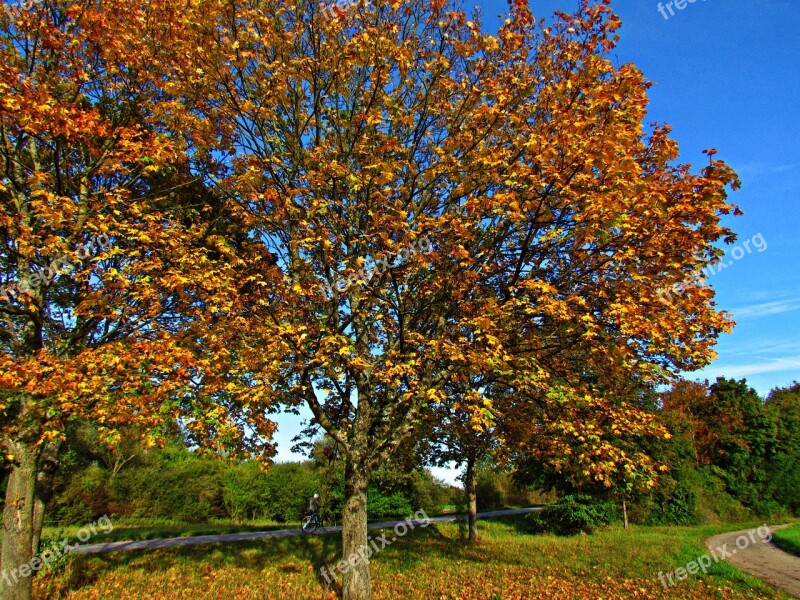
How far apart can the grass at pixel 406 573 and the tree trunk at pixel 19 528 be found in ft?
6.19

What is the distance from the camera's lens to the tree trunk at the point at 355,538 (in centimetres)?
831

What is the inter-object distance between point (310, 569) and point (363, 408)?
5.65 m

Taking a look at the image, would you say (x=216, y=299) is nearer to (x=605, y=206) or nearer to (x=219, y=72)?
(x=219, y=72)

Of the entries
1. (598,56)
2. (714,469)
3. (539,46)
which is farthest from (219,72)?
(714,469)

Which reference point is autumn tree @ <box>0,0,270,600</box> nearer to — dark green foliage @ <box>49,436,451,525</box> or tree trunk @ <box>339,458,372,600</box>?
tree trunk @ <box>339,458,372,600</box>

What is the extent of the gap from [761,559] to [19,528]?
21594mm

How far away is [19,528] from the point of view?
26.8 feet

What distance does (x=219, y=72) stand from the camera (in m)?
8.05

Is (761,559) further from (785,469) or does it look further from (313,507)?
(785,469)

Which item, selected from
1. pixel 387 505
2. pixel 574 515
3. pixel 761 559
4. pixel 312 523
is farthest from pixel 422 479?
pixel 761 559

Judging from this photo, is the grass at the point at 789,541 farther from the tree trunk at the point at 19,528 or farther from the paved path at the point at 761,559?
the tree trunk at the point at 19,528

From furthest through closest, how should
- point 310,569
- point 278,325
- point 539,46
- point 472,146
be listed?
point 310,569 → point 539,46 → point 472,146 → point 278,325

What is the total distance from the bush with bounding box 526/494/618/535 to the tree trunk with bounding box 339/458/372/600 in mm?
17490

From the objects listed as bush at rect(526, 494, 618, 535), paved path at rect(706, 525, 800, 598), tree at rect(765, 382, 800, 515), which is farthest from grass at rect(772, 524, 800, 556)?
tree at rect(765, 382, 800, 515)
